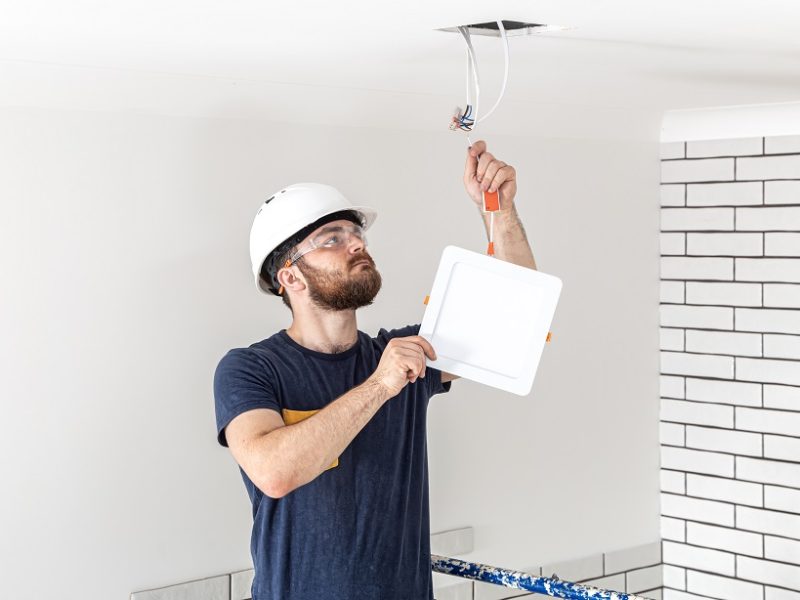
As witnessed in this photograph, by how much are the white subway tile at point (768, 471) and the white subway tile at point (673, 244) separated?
0.52 metres

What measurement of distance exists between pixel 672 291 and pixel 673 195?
237 mm

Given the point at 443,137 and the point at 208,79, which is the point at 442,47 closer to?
the point at 208,79

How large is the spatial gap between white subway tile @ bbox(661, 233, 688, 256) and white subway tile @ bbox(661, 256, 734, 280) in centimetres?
1

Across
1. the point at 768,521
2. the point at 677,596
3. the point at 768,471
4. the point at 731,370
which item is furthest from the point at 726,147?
the point at 677,596

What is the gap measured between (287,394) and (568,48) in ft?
2.24

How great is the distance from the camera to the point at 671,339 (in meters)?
2.51

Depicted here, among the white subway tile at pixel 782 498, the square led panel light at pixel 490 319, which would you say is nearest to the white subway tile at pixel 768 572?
the white subway tile at pixel 782 498

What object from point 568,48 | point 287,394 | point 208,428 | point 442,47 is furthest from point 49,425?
point 568,48

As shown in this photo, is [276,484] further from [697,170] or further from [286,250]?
[697,170]

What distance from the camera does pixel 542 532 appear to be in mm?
2379

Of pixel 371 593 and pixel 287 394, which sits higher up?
pixel 287 394

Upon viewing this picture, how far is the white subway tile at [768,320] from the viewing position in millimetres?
2275

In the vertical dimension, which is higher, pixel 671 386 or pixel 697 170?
pixel 697 170

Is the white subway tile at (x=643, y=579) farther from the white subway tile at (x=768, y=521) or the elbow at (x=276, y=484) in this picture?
the elbow at (x=276, y=484)
